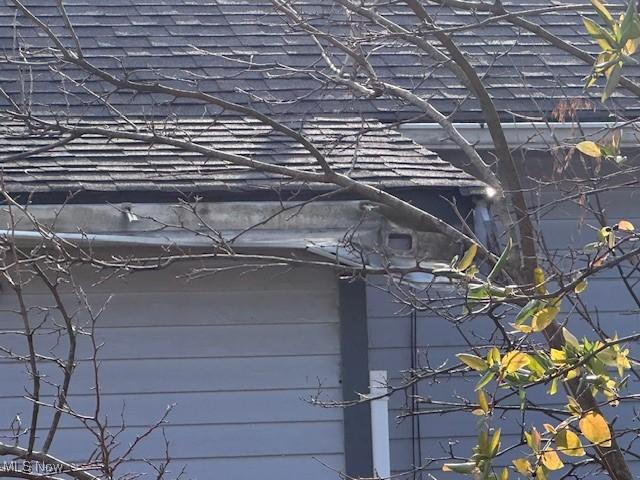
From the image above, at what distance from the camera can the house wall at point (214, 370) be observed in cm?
469

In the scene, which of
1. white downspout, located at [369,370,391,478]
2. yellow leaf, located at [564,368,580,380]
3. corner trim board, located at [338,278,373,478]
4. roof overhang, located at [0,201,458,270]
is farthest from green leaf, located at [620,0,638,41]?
white downspout, located at [369,370,391,478]

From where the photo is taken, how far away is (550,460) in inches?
93.7

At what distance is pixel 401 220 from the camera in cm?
432

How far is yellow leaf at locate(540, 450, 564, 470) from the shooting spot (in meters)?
2.35

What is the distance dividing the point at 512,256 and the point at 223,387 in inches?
60.5

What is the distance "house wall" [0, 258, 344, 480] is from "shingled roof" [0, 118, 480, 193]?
450mm

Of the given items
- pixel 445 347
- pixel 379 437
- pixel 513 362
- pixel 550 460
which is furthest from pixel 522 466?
pixel 445 347

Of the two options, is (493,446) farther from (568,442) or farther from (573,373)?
(573,373)

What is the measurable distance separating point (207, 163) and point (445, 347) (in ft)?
5.94

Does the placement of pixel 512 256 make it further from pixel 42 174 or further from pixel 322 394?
pixel 42 174

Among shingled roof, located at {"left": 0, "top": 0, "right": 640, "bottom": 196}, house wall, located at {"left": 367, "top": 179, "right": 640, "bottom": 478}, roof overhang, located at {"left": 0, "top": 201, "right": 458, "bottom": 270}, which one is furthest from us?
house wall, located at {"left": 367, "top": 179, "right": 640, "bottom": 478}

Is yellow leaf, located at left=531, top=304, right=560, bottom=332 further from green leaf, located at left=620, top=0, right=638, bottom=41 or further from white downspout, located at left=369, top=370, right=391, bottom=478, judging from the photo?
white downspout, located at left=369, top=370, right=391, bottom=478

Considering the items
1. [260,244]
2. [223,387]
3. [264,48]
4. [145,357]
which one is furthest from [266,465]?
[264,48]

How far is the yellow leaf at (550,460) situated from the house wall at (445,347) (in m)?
3.07
